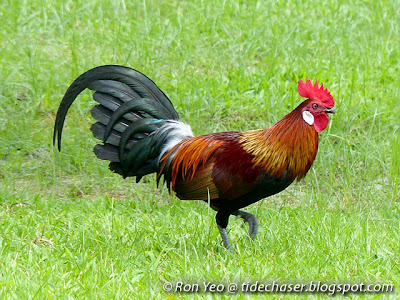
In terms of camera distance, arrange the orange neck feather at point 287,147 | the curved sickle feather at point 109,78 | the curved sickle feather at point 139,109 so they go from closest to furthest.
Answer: the orange neck feather at point 287,147 < the curved sickle feather at point 109,78 < the curved sickle feather at point 139,109

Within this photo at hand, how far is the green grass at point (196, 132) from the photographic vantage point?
169 inches

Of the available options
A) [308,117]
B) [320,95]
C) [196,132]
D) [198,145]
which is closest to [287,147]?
[308,117]

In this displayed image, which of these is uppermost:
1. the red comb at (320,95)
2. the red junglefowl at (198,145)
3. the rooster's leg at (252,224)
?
the red comb at (320,95)

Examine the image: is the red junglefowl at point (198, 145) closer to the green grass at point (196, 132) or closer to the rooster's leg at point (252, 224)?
the rooster's leg at point (252, 224)

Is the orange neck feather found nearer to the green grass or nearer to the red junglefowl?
the red junglefowl

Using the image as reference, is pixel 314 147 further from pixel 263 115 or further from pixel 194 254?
pixel 263 115

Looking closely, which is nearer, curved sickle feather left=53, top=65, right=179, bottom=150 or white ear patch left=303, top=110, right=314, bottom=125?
white ear patch left=303, top=110, right=314, bottom=125

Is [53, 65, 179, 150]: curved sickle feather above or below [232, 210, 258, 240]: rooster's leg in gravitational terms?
above

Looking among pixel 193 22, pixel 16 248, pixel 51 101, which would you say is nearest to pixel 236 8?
pixel 193 22

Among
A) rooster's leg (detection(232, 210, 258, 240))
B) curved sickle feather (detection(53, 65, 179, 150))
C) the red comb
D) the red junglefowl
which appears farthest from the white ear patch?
curved sickle feather (detection(53, 65, 179, 150))

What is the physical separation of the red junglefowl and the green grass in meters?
0.33

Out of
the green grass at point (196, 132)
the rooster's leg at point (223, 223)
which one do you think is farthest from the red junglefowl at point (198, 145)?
the green grass at point (196, 132)

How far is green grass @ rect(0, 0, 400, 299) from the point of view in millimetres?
4297

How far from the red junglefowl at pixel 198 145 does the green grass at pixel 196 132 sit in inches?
13.2
